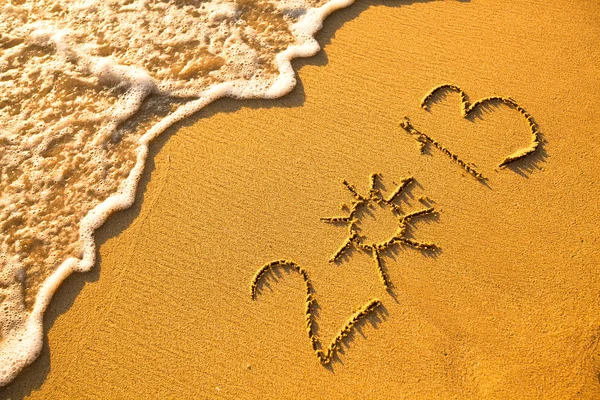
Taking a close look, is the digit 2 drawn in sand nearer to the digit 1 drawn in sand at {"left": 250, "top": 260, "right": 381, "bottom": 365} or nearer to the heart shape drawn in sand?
the digit 1 drawn in sand at {"left": 250, "top": 260, "right": 381, "bottom": 365}

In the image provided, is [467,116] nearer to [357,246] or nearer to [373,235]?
[373,235]

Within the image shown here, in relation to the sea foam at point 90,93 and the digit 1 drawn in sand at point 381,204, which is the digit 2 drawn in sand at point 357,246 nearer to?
the digit 1 drawn in sand at point 381,204

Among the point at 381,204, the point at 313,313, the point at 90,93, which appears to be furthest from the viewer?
the point at 90,93

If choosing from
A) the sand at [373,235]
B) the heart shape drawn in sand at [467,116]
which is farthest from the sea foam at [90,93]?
the heart shape drawn in sand at [467,116]

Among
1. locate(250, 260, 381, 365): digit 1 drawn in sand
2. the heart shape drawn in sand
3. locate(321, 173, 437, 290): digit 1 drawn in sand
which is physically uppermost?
the heart shape drawn in sand

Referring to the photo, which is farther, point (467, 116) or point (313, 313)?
point (467, 116)

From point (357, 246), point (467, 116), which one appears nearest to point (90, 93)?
point (357, 246)

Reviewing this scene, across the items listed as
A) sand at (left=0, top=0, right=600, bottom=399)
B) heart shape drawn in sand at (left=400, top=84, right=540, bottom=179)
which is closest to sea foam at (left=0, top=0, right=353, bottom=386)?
sand at (left=0, top=0, right=600, bottom=399)
